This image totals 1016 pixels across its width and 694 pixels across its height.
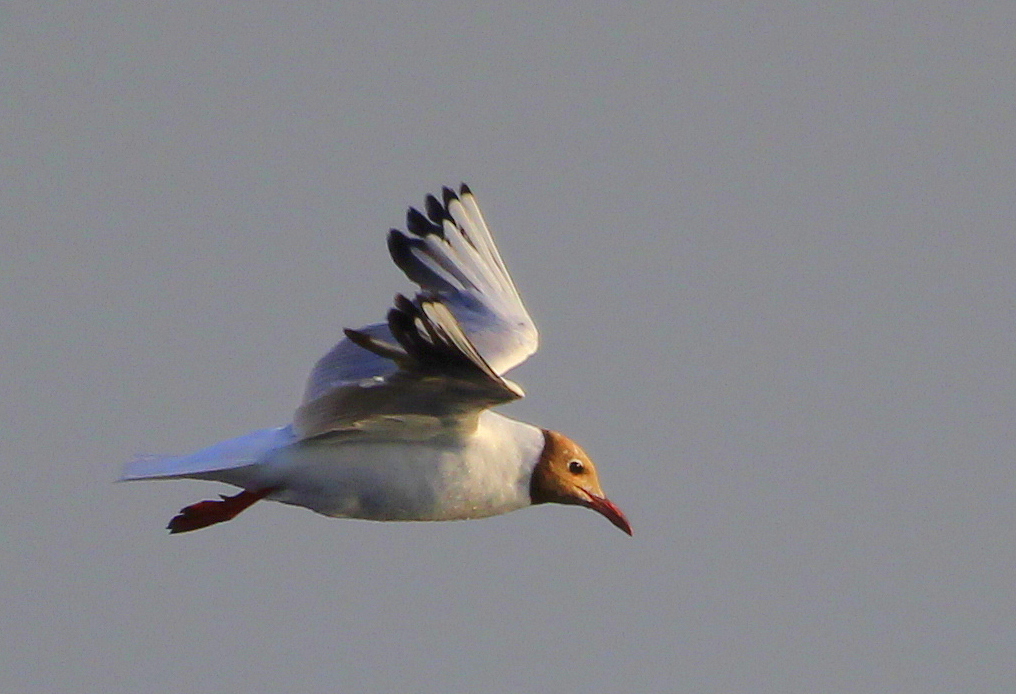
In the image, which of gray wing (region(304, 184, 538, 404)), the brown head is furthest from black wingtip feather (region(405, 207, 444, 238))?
the brown head

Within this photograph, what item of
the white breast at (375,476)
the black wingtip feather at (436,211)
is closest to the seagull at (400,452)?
the white breast at (375,476)

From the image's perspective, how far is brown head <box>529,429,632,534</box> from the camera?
27.9 feet

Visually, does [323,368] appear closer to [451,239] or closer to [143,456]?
[143,456]

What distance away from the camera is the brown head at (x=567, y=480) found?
8.52 m

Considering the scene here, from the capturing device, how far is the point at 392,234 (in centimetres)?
888

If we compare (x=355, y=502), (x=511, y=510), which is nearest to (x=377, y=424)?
(x=355, y=502)

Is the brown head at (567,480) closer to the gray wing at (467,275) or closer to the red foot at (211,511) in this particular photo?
the gray wing at (467,275)

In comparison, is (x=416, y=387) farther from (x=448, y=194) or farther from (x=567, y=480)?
(x=448, y=194)

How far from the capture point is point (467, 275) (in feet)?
30.4

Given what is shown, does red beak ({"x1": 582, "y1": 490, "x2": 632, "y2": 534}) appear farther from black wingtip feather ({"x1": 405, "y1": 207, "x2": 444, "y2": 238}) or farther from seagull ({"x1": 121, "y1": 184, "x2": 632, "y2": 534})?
black wingtip feather ({"x1": 405, "y1": 207, "x2": 444, "y2": 238})

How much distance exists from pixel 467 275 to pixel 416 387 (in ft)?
6.17

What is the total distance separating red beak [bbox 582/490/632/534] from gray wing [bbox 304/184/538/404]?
72 cm

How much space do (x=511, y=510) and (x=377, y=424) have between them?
0.93 meters

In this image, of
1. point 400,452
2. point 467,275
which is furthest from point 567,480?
point 467,275
